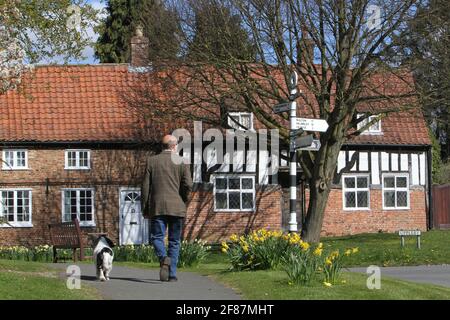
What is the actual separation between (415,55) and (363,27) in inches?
74.8

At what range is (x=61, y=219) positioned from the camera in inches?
1379

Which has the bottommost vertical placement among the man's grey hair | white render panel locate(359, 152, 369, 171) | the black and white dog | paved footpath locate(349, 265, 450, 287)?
paved footpath locate(349, 265, 450, 287)

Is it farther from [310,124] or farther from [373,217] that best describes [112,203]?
[310,124]

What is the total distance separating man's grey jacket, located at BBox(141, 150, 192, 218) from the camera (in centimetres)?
1219

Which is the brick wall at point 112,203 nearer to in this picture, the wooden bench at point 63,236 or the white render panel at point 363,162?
the white render panel at point 363,162

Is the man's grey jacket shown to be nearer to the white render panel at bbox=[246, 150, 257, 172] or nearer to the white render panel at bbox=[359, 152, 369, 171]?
the white render panel at bbox=[246, 150, 257, 172]

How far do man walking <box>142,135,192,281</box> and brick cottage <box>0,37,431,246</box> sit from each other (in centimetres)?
2056

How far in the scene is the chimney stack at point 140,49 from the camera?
31.7 metres

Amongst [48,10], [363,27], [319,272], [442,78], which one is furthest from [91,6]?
[442,78]

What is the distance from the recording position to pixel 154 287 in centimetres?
1196

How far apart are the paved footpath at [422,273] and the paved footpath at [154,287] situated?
5.81 m

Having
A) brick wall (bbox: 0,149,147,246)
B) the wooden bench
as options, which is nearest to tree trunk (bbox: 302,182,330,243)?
brick wall (bbox: 0,149,147,246)

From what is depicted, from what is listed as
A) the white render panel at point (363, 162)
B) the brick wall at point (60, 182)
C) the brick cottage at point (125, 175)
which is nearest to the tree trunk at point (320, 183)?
the brick cottage at point (125, 175)

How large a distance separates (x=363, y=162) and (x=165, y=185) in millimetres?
26111
